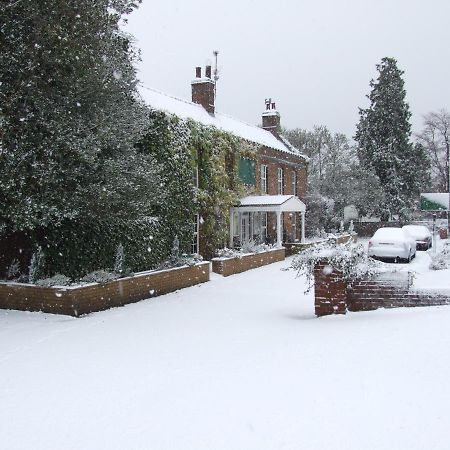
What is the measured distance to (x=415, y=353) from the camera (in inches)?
233

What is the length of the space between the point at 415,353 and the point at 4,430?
4.65 metres

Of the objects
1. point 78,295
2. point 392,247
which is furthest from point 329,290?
point 392,247

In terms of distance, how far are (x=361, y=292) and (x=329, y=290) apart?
23.5 inches

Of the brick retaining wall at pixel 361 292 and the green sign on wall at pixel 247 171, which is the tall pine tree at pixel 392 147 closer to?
the green sign on wall at pixel 247 171

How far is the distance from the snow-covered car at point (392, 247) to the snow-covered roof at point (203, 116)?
8.49 m

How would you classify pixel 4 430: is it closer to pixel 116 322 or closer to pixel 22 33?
pixel 116 322

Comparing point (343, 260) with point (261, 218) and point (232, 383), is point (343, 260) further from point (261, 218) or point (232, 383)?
point (261, 218)

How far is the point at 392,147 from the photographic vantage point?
40.9 metres

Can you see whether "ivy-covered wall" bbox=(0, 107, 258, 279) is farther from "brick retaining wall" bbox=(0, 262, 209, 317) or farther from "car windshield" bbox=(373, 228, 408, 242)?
"car windshield" bbox=(373, 228, 408, 242)

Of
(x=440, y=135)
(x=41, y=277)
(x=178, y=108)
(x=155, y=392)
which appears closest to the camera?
(x=155, y=392)

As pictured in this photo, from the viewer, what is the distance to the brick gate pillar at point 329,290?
9.06 m

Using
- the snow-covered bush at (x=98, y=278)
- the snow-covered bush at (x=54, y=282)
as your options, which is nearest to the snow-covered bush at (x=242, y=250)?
the snow-covered bush at (x=98, y=278)

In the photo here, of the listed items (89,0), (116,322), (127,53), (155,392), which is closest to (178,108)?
(127,53)

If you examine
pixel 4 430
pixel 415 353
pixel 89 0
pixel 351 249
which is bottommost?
pixel 4 430
